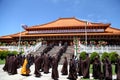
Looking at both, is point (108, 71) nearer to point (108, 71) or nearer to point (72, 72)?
point (108, 71)

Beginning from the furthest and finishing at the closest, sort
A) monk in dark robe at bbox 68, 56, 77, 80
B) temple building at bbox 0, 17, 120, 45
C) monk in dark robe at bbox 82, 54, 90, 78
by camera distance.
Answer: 1. temple building at bbox 0, 17, 120, 45
2. monk in dark robe at bbox 82, 54, 90, 78
3. monk in dark robe at bbox 68, 56, 77, 80

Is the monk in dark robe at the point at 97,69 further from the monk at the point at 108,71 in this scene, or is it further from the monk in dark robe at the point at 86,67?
the monk at the point at 108,71

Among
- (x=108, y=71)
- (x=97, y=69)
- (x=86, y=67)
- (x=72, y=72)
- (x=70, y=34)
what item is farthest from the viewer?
(x=70, y=34)

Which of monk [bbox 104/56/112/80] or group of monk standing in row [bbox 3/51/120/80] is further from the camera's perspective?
group of monk standing in row [bbox 3/51/120/80]

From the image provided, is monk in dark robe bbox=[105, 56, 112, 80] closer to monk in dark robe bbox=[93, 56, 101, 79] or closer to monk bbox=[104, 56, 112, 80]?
monk bbox=[104, 56, 112, 80]

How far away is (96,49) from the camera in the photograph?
28672 millimetres

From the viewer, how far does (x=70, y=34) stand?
42719 millimetres

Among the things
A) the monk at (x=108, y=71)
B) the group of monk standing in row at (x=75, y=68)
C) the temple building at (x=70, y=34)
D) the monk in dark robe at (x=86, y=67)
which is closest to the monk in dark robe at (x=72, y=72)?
the group of monk standing in row at (x=75, y=68)

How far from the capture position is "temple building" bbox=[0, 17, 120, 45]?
1618 inches

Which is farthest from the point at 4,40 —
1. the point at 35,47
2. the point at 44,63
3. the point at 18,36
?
the point at 44,63

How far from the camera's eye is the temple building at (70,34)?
41094 mm

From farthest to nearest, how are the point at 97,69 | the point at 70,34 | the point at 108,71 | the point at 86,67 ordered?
1. the point at 70,34
2. the point at 86,67
3. the point at 97,69
4. the point at 108,71

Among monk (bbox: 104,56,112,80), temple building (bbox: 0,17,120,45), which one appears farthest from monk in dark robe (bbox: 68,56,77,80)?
temple building (bbox: 0,17,120,45)

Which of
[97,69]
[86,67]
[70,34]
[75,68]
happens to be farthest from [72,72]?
[70,34]
